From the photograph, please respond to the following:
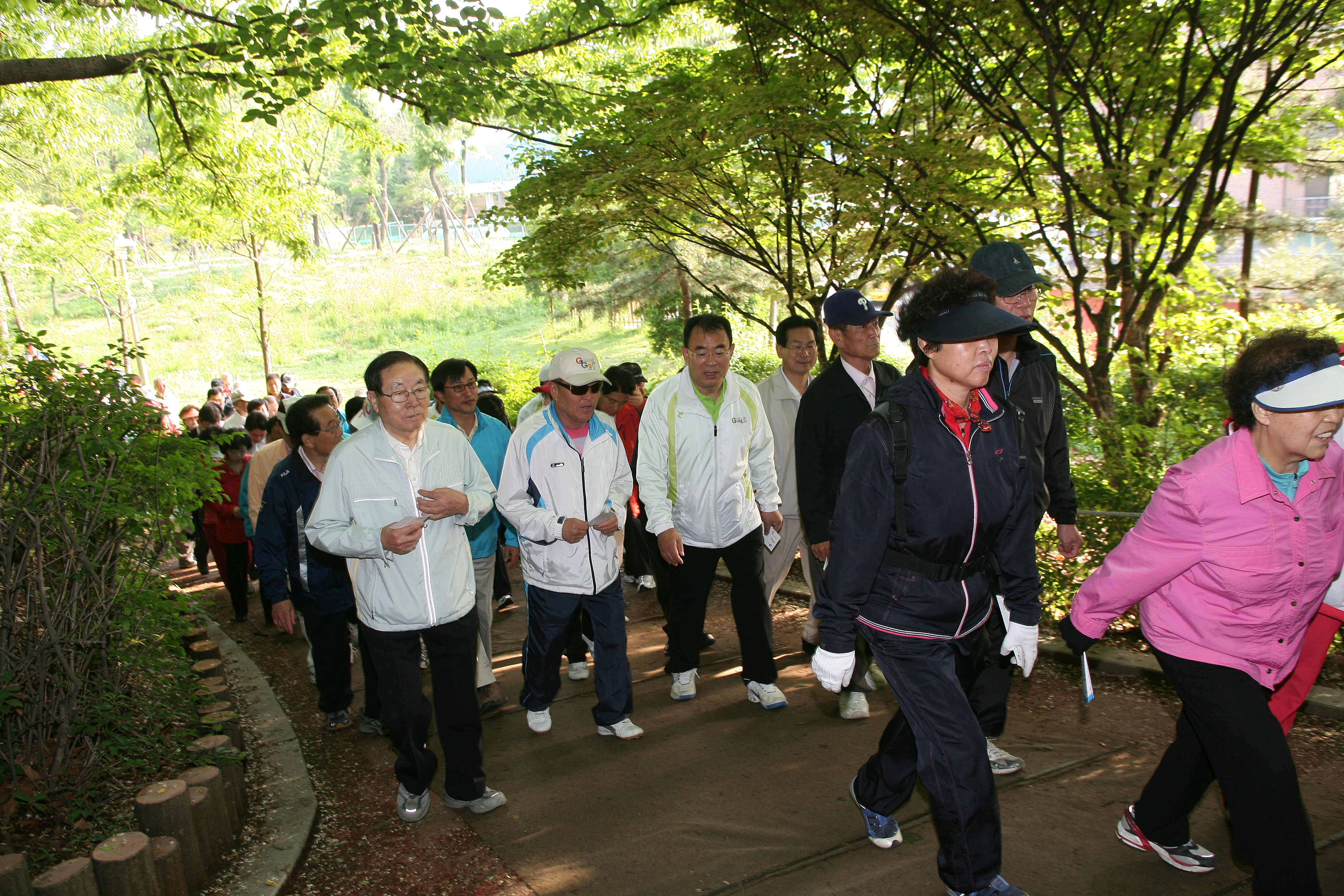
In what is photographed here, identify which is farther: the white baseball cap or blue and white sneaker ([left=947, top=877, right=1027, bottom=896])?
the white baseball cap

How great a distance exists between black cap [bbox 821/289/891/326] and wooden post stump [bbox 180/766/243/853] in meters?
3.53

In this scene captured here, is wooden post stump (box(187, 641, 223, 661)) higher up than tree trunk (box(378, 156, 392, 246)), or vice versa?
tree trunk (box(378, 156, 392, 246))

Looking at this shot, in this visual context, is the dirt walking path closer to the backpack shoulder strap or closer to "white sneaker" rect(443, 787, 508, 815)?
"white sneaker" rect(443, 787, 508, 815)

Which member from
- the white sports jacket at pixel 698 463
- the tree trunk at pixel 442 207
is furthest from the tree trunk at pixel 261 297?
the tree trunk at pixel 442 207

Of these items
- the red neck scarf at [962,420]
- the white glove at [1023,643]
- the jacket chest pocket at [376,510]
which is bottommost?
the white glove at [1023,643]

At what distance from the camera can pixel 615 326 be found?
3438cm

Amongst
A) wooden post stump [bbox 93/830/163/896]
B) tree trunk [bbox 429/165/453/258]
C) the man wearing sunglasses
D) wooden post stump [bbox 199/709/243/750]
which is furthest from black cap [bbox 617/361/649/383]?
tree trunk [bbox 429/165/453/258]

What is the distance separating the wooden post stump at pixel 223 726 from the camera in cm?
435

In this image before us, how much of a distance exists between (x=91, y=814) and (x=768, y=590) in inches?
142

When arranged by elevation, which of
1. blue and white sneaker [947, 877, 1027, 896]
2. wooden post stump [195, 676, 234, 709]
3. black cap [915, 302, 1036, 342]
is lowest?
blue and white sneaker [947, 877, 1027, 896]

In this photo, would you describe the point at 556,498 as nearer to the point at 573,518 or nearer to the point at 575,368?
the point at 573,518

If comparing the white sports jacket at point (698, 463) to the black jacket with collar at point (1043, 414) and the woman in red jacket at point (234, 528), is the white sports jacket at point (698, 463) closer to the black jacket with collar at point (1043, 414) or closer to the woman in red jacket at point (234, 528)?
the black jacket with collar at point (1043, 414)

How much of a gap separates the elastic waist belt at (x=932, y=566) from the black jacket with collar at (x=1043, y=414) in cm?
71

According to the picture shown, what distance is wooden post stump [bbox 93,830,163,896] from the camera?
3160 millimetres
